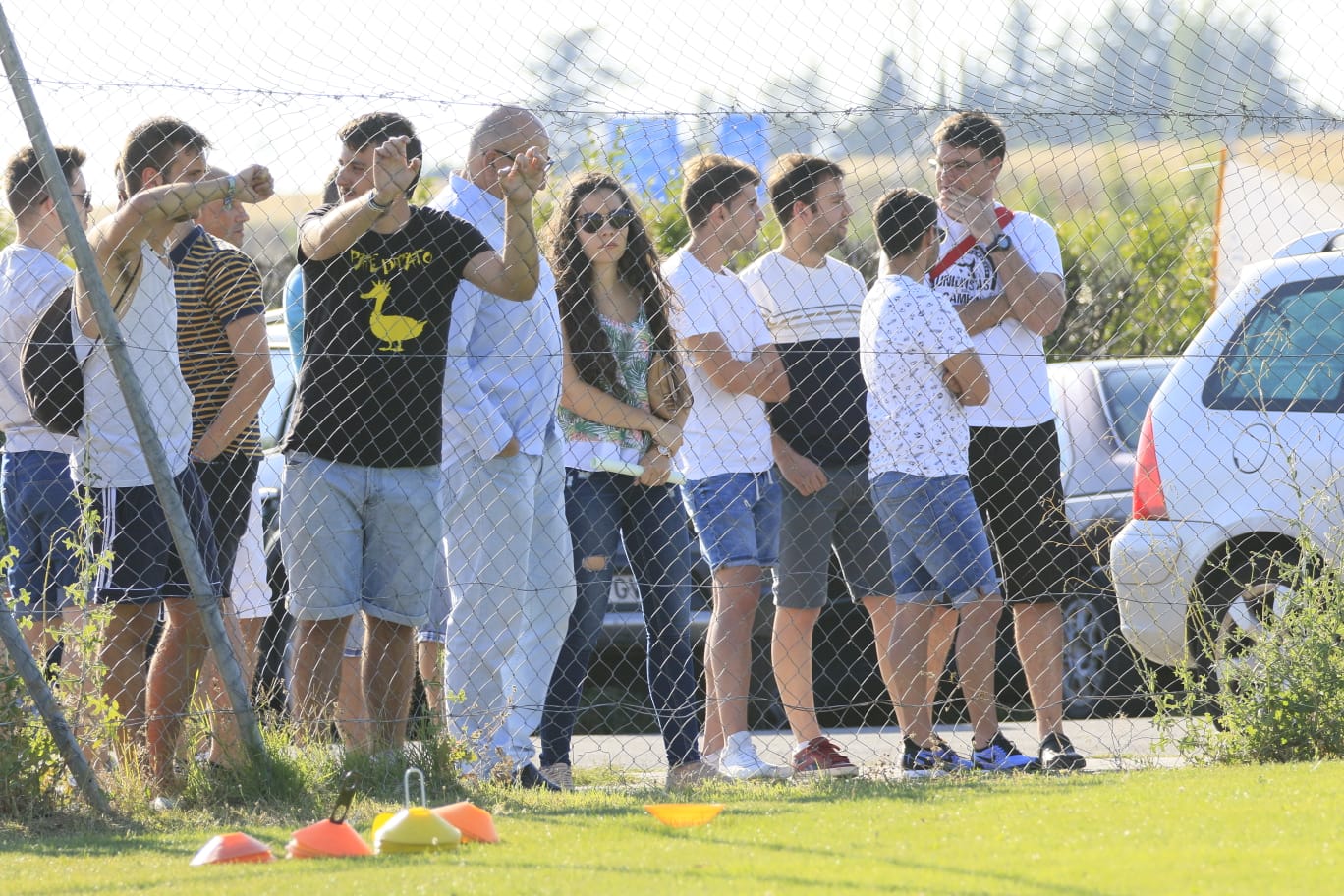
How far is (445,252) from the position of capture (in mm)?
5301

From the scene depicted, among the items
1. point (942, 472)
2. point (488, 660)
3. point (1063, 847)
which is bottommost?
point (1063, 847)

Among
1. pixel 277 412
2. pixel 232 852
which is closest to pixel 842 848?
pixel 232 852

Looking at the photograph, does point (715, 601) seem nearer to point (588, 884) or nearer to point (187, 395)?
point (187, 395)

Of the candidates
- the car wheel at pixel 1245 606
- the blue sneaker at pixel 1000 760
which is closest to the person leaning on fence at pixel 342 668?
the blue sneaker at pixel 1000 760

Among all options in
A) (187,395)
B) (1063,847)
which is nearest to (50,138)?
(187,395)

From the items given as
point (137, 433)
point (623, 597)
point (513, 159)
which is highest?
point (513, 159)

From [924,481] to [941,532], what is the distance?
6.7 inches

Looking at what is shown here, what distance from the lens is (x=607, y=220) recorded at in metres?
→ 5.89

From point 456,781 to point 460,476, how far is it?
937 mm

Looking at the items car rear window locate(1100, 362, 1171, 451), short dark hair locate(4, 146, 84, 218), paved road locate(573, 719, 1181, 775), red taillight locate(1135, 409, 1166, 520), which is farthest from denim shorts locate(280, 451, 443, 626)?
car rear window locate(1100, 362, 1171, 451)

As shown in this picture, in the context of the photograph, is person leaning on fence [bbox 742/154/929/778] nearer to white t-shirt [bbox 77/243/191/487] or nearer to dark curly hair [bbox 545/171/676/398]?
dark curly hair [bbox 545/171/676/398]

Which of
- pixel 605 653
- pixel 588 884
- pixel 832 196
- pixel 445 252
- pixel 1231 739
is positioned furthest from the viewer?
pixel 605 653

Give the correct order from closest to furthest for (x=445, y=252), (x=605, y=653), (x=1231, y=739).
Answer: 1. (x=445, y=252)
2. (x=1231, y=739)
3. (x=605, y=653)

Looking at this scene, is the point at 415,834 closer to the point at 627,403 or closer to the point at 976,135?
the point at 627,403
